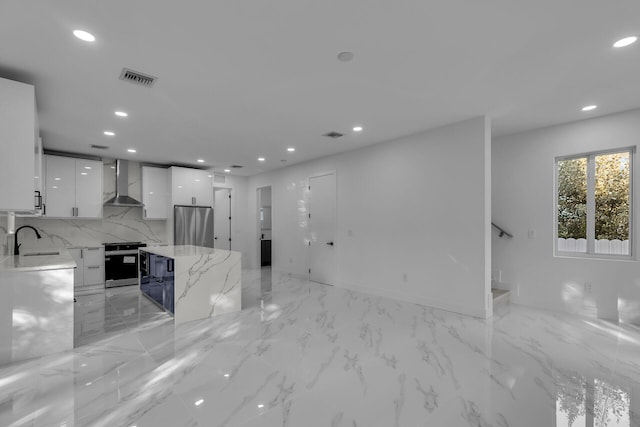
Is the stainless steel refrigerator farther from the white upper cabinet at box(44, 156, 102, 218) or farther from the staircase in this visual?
the staircase

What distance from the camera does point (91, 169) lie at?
5.91 m

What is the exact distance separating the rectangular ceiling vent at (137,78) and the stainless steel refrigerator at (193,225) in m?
4.02

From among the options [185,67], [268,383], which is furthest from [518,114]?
[268,383]

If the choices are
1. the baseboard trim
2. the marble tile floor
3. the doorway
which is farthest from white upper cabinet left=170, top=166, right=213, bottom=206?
the baseboard trim

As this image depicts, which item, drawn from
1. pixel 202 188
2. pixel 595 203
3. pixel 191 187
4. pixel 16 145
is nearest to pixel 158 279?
pixel 16 145

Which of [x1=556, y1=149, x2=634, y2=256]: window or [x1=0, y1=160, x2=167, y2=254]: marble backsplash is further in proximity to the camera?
[x1=0, y1=160, x2=167, y2=254]: marble backsplash

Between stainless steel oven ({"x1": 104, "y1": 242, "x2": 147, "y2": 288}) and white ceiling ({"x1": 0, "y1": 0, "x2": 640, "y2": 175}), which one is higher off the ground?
white ceiling ({"x1": 0, "y1": 0, "x2": 640, "y2": 175})

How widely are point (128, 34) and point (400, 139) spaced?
3.73m

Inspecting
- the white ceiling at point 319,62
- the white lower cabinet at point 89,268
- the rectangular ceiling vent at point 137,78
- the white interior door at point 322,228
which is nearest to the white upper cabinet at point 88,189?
the white lower cabinet at point 89,268

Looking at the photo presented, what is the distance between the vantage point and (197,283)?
3.96 metres

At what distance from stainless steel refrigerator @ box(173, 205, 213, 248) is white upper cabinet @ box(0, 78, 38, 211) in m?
3.88

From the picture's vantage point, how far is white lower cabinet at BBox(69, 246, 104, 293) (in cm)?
557

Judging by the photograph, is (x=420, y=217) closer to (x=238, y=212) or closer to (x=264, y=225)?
(x=264, y=225)

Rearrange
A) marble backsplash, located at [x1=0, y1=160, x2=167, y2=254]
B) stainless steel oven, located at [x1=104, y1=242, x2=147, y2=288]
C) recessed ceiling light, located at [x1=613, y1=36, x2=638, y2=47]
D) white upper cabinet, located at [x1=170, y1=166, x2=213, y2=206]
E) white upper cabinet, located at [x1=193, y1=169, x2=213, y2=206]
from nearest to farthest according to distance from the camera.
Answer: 1. recessed ceiling light, located at [x1=613, y1=36, x2=638, y2=47]
2. marble backsplash, located at [x1=0, y1=160, x2=167, y2=254]
3. stainless steel oven, located at [x1=104, y1=242, x2=147, y2=288]
4. white upper cabinet, located at [x1=170, y1=166, x2=213, y2=206]
5. white upper cabinet, located at [x1=193, y1=169, x2=213, y2=206]
